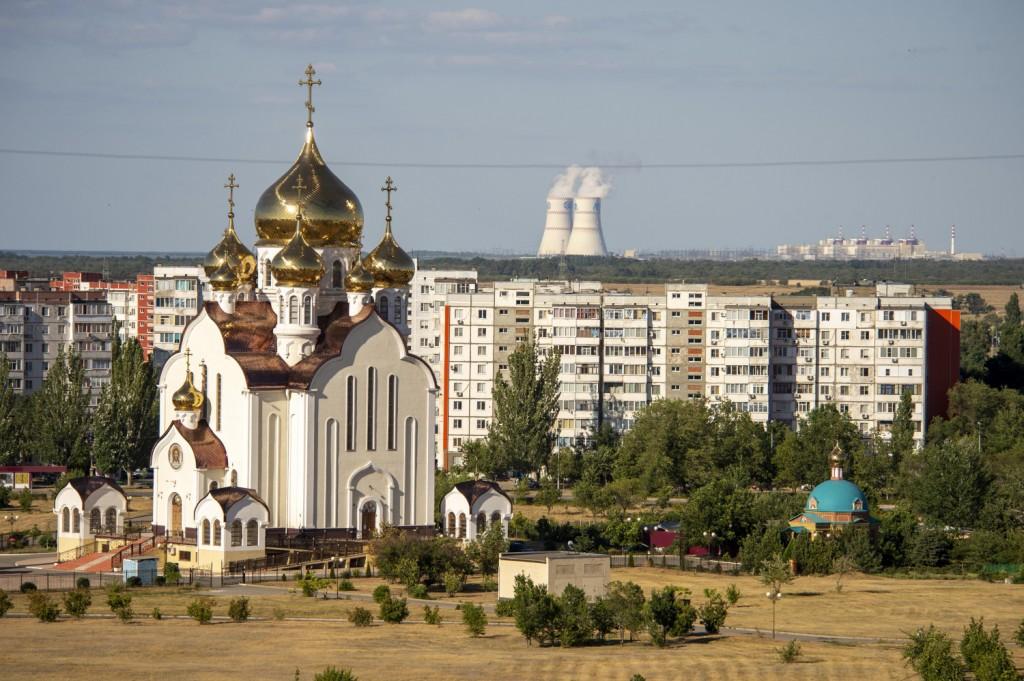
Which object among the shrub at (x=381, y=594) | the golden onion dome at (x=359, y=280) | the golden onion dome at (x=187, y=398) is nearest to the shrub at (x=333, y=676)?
the shrub at (x=381, y=594)

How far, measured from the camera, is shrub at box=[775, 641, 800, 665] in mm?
Answer: 37344

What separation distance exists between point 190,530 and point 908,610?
16.1 meters

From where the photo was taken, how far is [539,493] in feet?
225

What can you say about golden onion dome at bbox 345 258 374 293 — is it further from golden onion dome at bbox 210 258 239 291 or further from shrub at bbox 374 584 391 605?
shrub at bbox 374 584 391 605

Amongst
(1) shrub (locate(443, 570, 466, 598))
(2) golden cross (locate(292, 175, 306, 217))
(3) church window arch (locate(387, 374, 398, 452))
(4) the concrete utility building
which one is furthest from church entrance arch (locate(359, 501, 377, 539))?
(2) golden cross (locate(292, 175, 306, 217))

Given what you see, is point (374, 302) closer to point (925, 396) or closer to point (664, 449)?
point (664, 449)

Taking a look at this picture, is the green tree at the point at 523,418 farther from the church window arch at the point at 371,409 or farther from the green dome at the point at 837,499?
the church window arch at the point at 371,409

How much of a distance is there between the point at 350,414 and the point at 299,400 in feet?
4.22

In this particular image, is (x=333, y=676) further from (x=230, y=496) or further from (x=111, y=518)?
(x=111, y=518)

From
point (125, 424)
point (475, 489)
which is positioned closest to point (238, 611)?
point (475, 489)

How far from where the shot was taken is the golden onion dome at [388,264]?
51875 mm

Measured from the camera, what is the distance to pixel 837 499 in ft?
178

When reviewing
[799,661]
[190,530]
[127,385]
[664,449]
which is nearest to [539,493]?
[664,449]

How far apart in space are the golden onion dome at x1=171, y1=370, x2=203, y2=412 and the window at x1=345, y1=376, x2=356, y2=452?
3.43m
